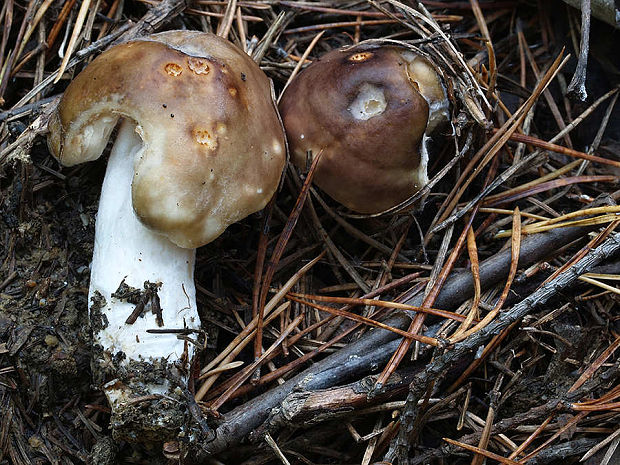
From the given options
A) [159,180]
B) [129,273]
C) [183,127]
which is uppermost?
[183,127]

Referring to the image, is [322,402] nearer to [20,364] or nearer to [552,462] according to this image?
[552,462]

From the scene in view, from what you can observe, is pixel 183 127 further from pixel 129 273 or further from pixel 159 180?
pixel 129 273

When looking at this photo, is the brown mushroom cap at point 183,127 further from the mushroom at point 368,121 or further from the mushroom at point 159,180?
the mushroom at point 368,121

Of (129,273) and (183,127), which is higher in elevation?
(183,127)

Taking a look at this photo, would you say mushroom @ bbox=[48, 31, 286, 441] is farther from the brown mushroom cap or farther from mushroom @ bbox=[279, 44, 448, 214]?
mushroom @ bbox=[279, 44, 448, 214]

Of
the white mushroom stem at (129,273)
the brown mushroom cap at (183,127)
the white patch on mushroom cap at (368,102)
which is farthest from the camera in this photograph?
the white patch on mushroom cap at (368,102)

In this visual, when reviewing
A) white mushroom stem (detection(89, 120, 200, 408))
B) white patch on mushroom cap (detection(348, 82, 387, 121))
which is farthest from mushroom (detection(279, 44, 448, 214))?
white mushroom stem (detection(89, 120, 200, 408))

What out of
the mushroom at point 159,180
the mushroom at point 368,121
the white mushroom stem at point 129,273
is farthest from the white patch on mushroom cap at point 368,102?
the white mushroom stem at point 129,273

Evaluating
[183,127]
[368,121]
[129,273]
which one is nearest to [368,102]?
[368,121]

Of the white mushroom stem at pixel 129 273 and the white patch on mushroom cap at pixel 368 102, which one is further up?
the white patch on mushroom cap at pixel 368 102
